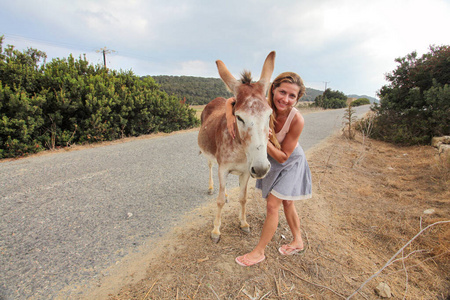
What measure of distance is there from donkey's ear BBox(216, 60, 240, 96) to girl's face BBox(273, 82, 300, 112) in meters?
0.45

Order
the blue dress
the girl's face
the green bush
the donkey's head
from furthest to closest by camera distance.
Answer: the green bush < the blue dress < the girl's face < the donkey's head

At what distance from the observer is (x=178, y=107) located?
12.4 metres

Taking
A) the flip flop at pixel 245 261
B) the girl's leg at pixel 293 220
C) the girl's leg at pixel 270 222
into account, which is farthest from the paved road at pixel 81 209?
the girl's leg at pixel 293 220

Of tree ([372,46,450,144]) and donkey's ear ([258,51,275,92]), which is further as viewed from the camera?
tree ([372,46,450,144])

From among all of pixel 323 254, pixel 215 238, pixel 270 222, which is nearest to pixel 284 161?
pixel 270 222

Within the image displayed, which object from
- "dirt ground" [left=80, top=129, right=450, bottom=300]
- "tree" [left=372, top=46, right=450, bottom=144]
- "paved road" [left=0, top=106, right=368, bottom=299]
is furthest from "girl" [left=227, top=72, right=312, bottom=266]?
"tree" [left=372, top=46, right=450, bottom=144]

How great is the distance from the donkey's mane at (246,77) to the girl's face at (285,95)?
0.33m

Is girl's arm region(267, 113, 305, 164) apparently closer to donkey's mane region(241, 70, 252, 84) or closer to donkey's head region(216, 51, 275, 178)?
donkey's head region(216, 51, 275, 178)

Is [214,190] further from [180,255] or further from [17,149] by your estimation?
[17,149]

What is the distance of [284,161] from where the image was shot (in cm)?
234

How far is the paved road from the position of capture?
2523mm

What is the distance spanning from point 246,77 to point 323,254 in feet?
8.09

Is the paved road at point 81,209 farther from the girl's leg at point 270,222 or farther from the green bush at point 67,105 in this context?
the girl's leg at point 270,222

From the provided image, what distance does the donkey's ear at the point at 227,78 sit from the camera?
2.43 m
